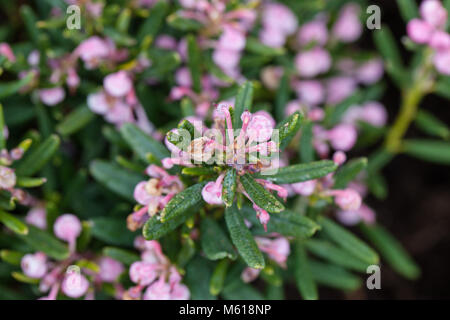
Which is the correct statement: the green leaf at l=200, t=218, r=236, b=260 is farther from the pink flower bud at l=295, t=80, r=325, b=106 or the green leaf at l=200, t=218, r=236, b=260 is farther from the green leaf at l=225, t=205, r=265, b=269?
the pink flower bud at l=295, t=80, r=325, b=106

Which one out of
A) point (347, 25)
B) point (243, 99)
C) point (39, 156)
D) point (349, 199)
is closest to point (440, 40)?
point (347, 25)

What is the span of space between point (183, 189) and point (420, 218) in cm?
186

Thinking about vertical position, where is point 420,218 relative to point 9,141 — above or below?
below

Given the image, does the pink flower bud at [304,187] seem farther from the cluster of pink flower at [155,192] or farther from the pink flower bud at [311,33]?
the pink flower bud at [311,33]

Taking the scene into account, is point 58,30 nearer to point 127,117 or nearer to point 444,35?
point 127,117

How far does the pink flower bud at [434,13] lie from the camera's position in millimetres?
1958

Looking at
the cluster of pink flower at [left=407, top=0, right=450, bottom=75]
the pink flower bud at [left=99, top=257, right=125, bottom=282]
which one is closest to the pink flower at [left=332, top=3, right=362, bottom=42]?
the cluster of pink flower at [left=407, top=0, right=450, bottom=75]

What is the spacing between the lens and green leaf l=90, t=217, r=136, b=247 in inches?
70.1

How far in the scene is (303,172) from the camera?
1490 mm

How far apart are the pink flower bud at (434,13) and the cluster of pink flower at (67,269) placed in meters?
1.64

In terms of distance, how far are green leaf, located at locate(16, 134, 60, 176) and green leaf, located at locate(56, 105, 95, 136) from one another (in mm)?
181

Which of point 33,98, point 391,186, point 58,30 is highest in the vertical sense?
point 58,30
